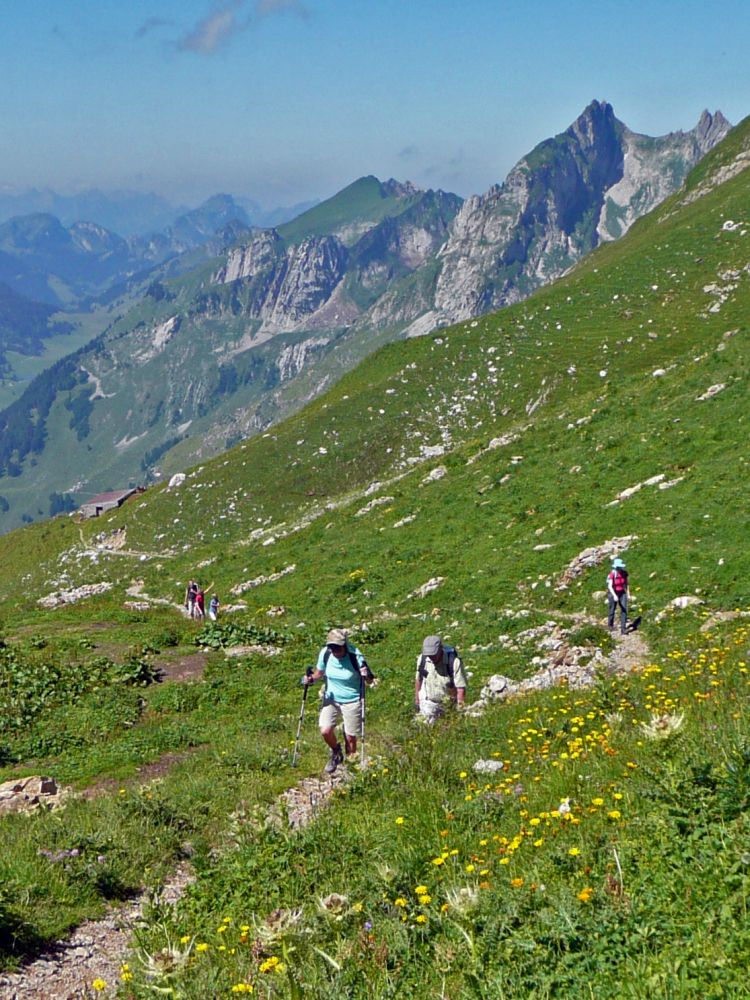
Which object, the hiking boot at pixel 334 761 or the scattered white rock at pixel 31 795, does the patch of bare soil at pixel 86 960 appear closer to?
the hiking boot at pixel 334 761

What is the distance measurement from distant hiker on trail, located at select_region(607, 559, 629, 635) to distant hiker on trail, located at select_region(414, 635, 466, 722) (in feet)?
25.7

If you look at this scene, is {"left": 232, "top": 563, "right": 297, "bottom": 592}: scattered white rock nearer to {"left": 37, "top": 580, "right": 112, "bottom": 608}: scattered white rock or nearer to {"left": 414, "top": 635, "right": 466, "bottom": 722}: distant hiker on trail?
{"left": 37, "top": 580, "right": 112, "bottom": 608}: scattered white rock

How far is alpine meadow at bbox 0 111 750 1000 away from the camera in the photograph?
6.49 m

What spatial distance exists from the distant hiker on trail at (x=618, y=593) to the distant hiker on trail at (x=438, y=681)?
7.83 metres

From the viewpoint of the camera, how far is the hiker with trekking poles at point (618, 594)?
21969 millimetres

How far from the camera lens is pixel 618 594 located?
22.2 m

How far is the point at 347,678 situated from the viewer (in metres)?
15.2

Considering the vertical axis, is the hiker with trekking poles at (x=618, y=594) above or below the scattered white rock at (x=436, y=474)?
below

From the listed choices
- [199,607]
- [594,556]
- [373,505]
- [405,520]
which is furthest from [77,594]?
[594,556]

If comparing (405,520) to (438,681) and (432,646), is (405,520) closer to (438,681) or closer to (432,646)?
(438,681)

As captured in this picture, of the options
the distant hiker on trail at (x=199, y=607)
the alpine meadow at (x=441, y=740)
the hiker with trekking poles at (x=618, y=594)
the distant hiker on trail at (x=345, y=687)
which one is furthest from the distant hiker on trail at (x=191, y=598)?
the distant hiker on trail at (x=345, y=687)

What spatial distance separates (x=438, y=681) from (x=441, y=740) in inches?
83.0

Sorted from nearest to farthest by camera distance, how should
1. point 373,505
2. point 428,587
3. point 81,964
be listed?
point 81,964, point 428,587, point 373,505

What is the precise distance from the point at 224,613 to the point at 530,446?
18.0 metres
